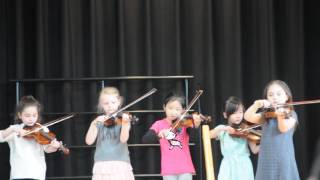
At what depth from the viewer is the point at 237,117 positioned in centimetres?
421

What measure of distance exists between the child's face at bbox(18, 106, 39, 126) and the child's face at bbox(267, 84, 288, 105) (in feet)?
5.56

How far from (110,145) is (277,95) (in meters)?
1.26

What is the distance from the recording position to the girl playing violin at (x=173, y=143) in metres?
4.05

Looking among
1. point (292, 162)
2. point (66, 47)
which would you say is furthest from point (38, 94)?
point (292, 162)

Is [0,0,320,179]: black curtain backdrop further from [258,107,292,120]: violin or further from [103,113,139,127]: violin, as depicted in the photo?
[258,107,292,120]: violin

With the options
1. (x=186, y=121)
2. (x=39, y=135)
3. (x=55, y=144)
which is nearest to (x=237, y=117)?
(x=186, y=121)

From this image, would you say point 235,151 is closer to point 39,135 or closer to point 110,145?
point 110,145

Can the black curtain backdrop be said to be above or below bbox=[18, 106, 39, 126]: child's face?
above

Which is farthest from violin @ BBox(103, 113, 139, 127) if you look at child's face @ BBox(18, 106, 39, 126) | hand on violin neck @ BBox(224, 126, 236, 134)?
hand on violin neck @ BBox(224, 126, 236, 134)

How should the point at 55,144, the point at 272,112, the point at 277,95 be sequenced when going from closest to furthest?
the point at 272,112 → the point at 277,95 → the point at 55,144

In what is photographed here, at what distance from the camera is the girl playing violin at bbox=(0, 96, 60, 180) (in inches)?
150

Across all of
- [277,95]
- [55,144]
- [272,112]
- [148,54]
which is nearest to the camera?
[272,112]

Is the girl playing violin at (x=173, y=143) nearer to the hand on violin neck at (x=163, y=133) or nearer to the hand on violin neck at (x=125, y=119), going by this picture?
the hand on violin neck at (x=163, y=133)

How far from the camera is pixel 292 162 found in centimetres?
358
